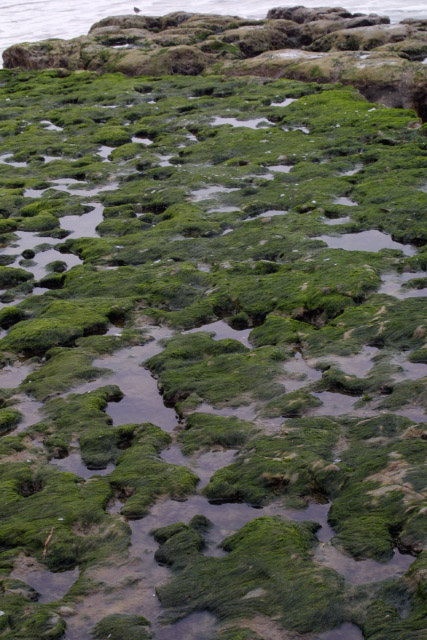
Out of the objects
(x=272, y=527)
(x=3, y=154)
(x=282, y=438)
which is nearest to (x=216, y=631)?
(x=272, y=527)

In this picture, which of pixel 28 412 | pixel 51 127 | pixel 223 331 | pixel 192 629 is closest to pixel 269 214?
pixel 223 331

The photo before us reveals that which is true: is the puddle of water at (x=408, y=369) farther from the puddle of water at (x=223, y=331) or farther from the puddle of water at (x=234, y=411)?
the puddle of water at (x=223, y=331)

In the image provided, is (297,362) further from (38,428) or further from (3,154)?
(3,154)

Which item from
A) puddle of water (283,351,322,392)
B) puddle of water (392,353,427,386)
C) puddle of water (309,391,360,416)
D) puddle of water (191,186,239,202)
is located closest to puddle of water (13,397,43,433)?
puddle of water (283,351,322,392)

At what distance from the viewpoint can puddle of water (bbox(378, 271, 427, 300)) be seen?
1089cm

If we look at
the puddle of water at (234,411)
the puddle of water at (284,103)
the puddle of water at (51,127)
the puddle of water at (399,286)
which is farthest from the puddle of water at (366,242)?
the puddle of water at (51,127)

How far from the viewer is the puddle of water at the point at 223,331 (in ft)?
34.4

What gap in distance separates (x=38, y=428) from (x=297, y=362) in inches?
131

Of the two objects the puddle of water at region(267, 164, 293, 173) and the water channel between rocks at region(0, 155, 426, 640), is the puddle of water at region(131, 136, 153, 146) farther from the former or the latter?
the water channel between rocks at region(0, 155, 426, 640)

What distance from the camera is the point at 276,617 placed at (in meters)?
5.74

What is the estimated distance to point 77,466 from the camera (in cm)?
799

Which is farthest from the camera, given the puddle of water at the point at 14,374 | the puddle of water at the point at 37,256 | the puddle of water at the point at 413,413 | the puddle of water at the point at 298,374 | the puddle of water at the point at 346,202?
the puddle of water at the point at 346,202

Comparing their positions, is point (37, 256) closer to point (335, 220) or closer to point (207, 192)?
point (207, 192)

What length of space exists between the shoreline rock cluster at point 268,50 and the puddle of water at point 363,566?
1689cm
